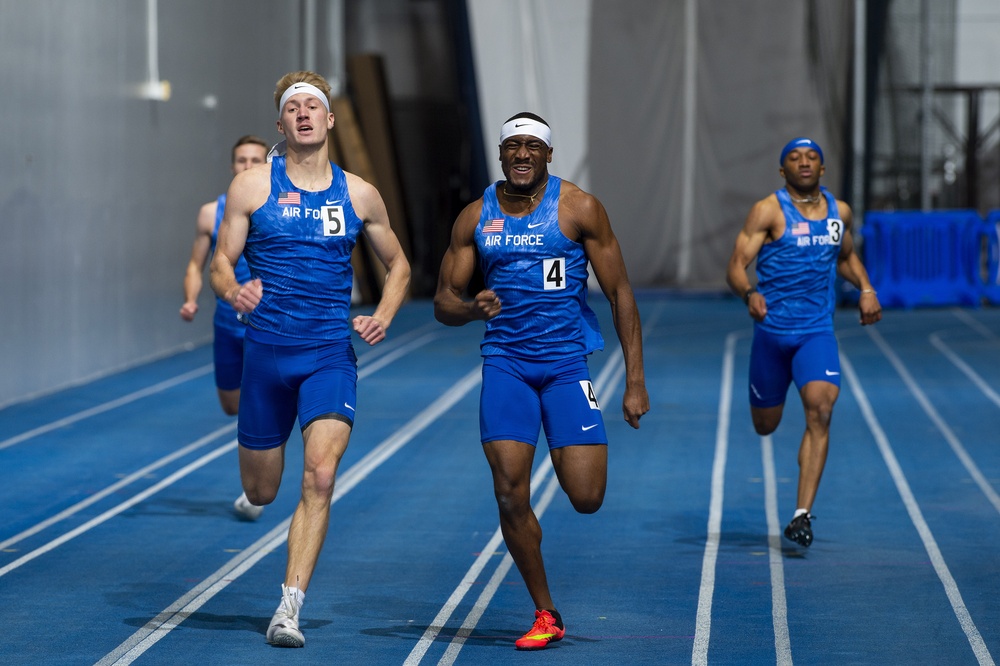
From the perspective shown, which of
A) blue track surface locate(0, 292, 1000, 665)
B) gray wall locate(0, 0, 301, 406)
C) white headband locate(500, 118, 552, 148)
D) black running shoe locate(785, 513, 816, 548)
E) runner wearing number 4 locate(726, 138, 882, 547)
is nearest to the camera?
white headband locate(500, 118, 552, 148)

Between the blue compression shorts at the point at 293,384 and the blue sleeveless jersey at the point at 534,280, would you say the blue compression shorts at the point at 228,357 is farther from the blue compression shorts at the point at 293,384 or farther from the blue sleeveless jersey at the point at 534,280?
the blue sleeveless jersey at the point at 534,280

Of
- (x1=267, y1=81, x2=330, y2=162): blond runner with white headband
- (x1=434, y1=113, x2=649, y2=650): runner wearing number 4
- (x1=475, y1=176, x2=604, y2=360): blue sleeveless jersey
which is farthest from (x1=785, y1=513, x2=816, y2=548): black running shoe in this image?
(x1=267, y1=81, x2=330, y2=162): blond runner with white headband

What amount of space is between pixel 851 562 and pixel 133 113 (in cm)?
1127

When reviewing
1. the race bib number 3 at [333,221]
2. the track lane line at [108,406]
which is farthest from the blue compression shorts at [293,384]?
the track lane line at [108,406]

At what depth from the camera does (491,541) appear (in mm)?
7730

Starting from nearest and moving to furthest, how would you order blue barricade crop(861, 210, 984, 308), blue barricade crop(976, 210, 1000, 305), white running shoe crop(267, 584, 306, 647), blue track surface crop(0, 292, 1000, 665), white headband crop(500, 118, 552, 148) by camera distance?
white running shoe crop(267, 584, 306, 647), white headband crop(500, 118, 552, 148), blue track surface crop(0, 292, 1000, 665), blue barricade crop(861, 210, 984, 308), blue barricade crop(976, 210, 1000, 305)

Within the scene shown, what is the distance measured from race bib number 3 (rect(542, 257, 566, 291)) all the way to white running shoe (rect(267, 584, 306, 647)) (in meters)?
1.48

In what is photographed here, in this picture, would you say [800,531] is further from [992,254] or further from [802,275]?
[992,254]

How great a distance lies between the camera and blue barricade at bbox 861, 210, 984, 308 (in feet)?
75.5

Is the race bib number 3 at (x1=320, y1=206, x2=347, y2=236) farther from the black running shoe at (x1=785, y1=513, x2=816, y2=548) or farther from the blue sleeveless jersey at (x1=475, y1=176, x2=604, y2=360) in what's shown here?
the black running shoe at (x1=785, y1=513, x2=816, y2=548)

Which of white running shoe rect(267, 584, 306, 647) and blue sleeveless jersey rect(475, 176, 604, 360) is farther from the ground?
blue sleeveless jersey rect(475, 176, 604, 360)

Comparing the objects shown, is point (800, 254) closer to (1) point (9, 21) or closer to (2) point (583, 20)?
(1) point (9, 21)

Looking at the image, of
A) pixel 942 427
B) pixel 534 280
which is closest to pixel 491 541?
pixel 534 280

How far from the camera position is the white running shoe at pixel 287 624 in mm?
5559
